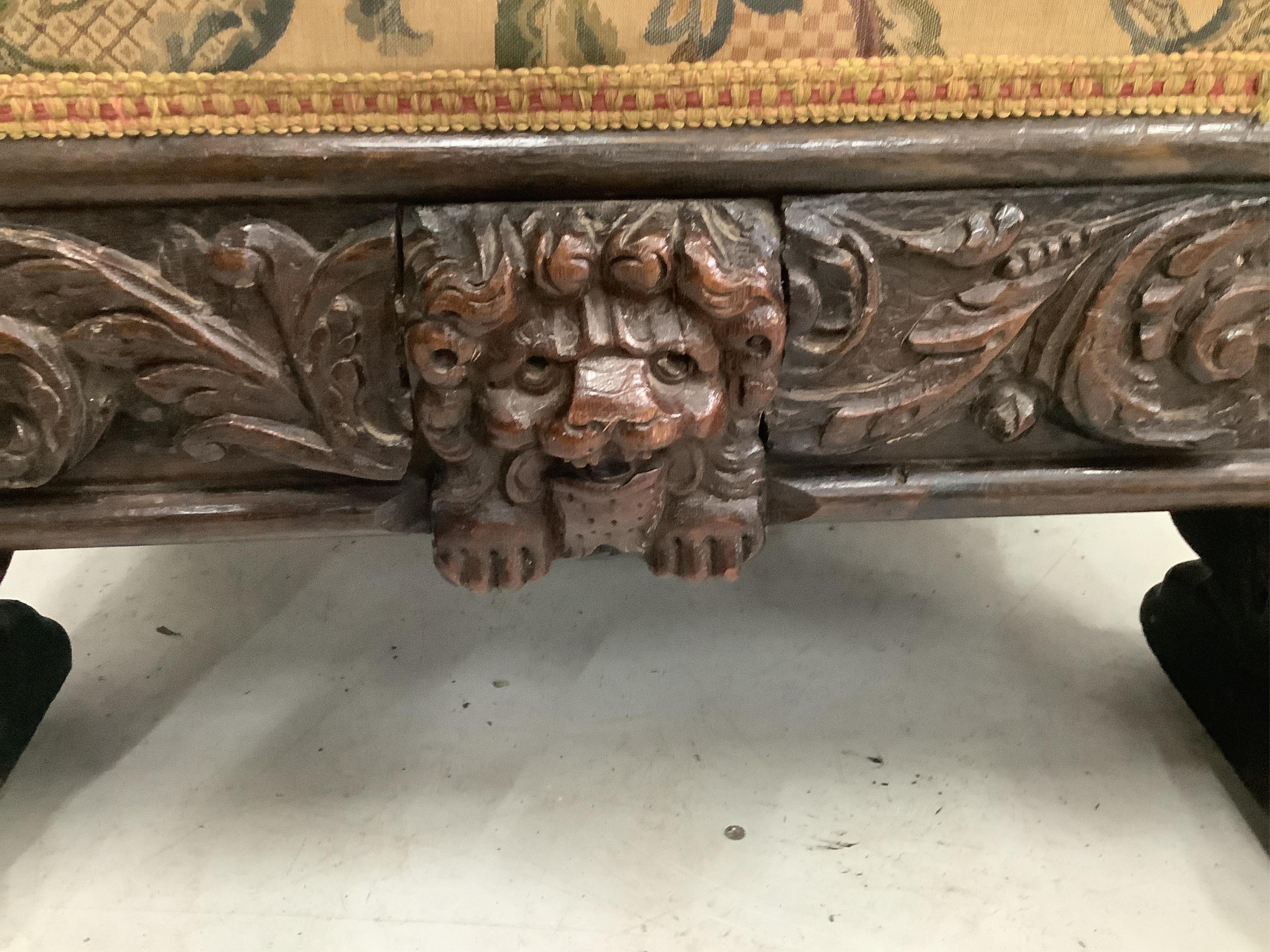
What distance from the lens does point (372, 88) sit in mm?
478

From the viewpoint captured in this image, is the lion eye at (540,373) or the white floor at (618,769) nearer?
the lion eye at (540,373)

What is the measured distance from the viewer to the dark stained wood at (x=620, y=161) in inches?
19.3

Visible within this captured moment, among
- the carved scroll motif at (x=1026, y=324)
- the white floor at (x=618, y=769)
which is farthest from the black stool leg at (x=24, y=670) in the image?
the carved scroll motif at (x=1026, y=324)

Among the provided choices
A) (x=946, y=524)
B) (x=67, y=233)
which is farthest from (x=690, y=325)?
(x=946, y=524)

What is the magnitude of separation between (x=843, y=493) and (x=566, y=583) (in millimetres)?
498

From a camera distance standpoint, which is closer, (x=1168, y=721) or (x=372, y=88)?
(x=372, y=88)

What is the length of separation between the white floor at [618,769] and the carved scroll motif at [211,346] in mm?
344

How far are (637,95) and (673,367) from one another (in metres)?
0.15

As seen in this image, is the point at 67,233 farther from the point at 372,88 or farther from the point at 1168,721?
the point at 1168,721

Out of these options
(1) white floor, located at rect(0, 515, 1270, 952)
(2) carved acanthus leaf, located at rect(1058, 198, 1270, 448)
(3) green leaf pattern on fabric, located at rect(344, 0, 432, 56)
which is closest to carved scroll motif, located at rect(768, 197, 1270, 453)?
→ (2) carved acanthus leaf, located at rect(1058, 198, 1270, 448)

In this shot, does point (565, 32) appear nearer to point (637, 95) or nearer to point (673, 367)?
point (637, 95)

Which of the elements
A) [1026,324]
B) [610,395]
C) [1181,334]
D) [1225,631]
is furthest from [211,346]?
[1225,631]

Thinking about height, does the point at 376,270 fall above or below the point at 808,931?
above

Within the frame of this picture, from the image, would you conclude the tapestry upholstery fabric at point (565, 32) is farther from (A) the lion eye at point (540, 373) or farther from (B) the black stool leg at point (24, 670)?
(B) the black stool leg at point (24, 670)
